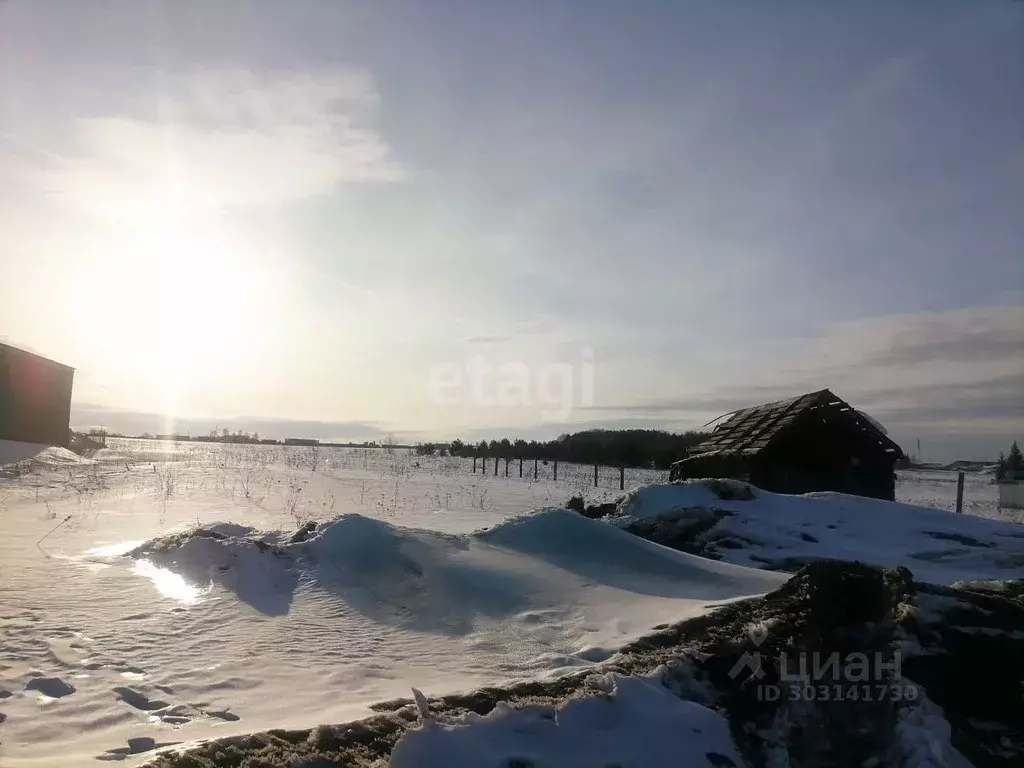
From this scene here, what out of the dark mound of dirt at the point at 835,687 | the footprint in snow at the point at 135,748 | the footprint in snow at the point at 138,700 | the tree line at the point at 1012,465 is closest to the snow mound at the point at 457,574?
the dark mound of dirt at the point at 835,687

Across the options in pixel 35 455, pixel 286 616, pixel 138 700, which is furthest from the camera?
pixel 35 455

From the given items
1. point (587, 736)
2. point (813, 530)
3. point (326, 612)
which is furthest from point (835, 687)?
point (813, 530)

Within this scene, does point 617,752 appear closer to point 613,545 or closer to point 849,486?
point 613,545

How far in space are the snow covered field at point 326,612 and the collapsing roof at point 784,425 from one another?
5.53 metres

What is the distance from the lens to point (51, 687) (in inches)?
199

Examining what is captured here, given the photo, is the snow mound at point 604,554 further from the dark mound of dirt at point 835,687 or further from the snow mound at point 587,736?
the snow mound at point 587,736

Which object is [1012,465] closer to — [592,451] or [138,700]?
[592,451]

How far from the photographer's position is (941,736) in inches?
141

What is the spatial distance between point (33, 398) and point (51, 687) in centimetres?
3698

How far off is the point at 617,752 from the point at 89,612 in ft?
19.9

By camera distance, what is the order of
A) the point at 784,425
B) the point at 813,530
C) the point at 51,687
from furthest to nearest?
the point at 784,425, the point at 813,530, the point at 51,687

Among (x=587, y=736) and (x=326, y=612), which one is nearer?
(x=587, y=736)

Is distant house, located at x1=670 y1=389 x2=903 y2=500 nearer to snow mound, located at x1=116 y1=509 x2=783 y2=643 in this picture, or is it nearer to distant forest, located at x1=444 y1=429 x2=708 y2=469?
snow mound, located at x1=116 y1=509 x2=783 y2=643

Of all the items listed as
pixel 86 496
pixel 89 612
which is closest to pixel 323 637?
pixel 89 612
